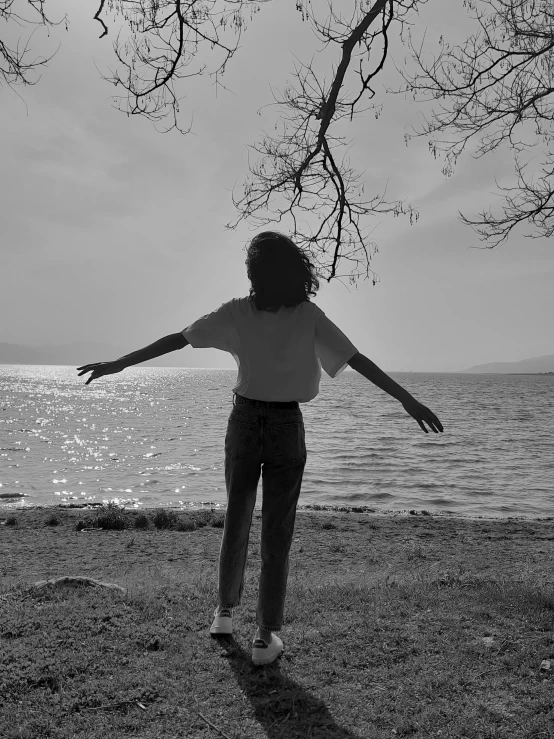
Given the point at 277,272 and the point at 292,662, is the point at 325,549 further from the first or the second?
the point at 277,272

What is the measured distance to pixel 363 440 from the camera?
3089cm

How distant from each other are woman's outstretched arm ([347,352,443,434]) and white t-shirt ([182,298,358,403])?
70mm

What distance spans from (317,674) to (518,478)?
18960mm

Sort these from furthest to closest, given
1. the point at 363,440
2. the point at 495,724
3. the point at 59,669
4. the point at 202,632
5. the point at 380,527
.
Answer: the point at 363,440
the point at 380,527
the point at 202,632
the point at 59,669
the point at 495,724

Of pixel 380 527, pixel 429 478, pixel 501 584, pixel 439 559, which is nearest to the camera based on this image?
pixel 501 584

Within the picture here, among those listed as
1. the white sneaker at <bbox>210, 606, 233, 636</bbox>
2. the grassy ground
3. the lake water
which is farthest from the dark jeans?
the lake water

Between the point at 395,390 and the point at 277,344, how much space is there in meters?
0.74

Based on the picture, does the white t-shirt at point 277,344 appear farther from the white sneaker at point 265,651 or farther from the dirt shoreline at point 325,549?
the dirt shoreline at point 325,549

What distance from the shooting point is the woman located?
3.52m

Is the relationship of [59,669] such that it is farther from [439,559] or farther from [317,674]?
[439,559]

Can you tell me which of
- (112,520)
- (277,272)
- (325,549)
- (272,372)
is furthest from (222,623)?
(112,520)

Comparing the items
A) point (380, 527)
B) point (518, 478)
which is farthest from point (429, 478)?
point (380, 527)

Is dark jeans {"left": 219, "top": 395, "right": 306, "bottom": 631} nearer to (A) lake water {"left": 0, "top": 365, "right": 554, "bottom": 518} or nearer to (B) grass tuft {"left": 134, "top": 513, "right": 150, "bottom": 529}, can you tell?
(B) grass tuft {"left": 134, "top": 513, "right": 150, "bottom": 529}

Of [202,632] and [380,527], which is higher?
[202,632]
